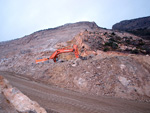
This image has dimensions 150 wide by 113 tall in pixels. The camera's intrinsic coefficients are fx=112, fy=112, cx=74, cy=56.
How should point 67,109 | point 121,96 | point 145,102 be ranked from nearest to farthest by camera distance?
point 67,109 < point 145,102 < point 121,96

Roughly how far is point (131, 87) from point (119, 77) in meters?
0.98

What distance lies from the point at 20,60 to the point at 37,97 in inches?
596

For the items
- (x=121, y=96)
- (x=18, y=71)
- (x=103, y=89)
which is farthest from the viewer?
(x=18, y=71)

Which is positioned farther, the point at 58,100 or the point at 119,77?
the point at 119,77

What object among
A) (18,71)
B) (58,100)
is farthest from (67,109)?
(18,71)

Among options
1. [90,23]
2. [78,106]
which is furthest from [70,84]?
[90,23]

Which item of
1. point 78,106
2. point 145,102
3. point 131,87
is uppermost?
point 78,106

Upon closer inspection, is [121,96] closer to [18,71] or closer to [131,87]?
[131,87]

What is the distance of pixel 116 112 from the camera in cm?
463

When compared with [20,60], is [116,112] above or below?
below

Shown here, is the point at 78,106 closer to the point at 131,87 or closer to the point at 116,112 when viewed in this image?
the point at 116,112

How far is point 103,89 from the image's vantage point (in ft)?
23.7

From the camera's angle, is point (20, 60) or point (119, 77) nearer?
point (119, 77)

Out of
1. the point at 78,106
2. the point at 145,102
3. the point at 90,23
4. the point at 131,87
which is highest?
the point at 90,23
